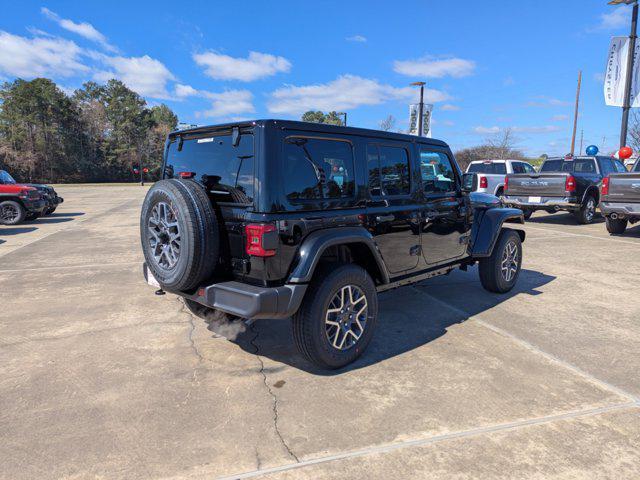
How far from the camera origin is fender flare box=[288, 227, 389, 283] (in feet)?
9.96

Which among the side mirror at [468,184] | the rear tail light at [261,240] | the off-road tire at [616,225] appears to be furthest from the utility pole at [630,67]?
the rear tail light at [261,240]

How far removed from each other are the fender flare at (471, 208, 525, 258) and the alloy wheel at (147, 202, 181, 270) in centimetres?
344

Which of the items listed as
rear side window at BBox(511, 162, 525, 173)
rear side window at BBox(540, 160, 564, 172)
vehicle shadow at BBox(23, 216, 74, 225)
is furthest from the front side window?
vehicle shadow at BBox(23, 216, 74, 225)

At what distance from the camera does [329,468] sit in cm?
229

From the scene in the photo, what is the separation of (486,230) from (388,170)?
1.93m

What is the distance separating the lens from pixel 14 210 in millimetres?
13125

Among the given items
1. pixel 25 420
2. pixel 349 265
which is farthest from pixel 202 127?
pixel 25 420

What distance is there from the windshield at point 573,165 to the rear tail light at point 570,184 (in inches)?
57.0

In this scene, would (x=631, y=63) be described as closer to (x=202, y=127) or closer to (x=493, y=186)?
(x=493, y=186)

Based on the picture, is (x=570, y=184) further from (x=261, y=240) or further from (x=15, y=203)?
(x=15, y=203)

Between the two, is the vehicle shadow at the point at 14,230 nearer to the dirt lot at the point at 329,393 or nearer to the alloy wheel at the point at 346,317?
the dirt lot at the point at 329,393

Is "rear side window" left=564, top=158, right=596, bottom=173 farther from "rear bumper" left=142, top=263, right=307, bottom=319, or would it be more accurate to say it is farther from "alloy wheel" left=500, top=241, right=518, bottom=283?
"rear bumper" left=142, top=263, right=307, bottom=319

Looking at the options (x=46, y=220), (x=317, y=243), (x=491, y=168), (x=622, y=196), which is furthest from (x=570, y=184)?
(x=46, y=220)

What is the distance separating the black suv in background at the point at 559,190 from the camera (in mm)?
11555
